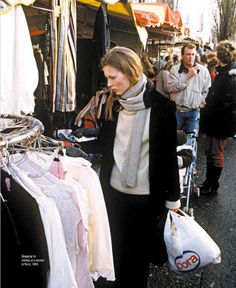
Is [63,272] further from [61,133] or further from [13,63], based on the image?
[61,133]

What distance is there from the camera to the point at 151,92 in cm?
238

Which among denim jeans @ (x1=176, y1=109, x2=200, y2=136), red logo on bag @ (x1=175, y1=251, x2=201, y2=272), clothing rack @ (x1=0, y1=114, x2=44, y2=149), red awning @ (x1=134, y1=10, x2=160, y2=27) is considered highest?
red awning @ (x1=134, y1=10, x2=160, y2=27)

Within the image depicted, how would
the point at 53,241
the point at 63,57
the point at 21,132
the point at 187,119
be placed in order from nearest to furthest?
1. the point at 53,241
2. the point at 21,132
3. the point at 63,57
4. the point at 187,119

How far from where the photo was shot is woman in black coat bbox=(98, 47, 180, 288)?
234 cm

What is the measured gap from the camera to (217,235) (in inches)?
161

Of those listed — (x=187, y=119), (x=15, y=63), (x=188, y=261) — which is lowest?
(x=188, y=261)

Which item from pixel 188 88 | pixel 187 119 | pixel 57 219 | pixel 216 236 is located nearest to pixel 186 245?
pixel 57 219

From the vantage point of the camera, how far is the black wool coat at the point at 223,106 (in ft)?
16.1

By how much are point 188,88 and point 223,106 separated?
816mm

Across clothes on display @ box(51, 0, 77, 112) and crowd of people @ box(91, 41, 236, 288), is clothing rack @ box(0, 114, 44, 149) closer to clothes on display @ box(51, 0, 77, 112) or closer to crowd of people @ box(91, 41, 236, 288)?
crowd of people @ box(91, 41, 236, 288)

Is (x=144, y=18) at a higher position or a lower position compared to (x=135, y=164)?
higher

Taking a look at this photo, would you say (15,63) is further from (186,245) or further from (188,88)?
(188,88)

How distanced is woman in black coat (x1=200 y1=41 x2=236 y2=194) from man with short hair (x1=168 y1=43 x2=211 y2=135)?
0.36 meters

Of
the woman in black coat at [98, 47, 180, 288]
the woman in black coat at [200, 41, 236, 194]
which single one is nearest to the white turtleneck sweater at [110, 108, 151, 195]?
the woman in black coat at [98, 47, 180, 288]
